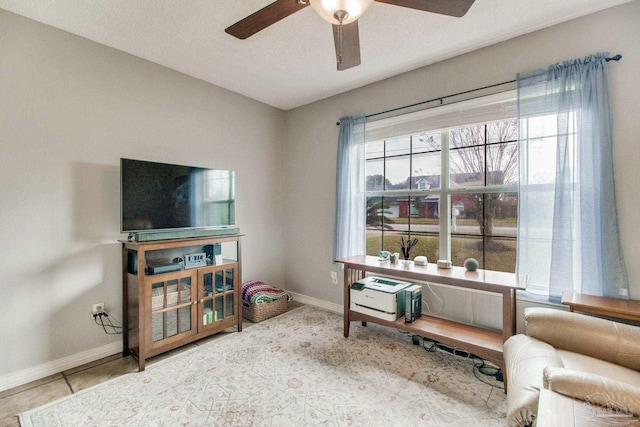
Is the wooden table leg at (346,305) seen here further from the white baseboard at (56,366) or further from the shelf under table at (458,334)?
the white baseboard at (56,366)

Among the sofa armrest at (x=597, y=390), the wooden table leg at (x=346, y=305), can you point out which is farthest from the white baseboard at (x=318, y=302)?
the sofa armrest at (x=597, y=390)

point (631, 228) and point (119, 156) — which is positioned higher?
point (119, 156)

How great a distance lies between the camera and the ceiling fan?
48.9 inches

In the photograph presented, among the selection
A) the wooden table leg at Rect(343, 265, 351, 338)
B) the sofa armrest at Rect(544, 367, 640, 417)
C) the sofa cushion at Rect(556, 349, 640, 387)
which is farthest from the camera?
the wooden table leg at Rect(343, 265, 351, 338)

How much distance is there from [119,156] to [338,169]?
2.12 meters

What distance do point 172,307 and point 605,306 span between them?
3.00 meters

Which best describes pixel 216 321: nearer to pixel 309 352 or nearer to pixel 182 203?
pixel 309 352

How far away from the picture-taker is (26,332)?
205 cm

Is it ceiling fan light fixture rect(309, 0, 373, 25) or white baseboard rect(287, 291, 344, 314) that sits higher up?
ceiling fan light fixture rect(309, 0, 373, 25)

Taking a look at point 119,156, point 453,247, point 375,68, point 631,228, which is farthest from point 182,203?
point 631,228

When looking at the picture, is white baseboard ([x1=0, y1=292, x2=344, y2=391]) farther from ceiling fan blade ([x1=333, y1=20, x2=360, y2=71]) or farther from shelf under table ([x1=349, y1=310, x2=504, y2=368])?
ceiling fan blade ([x1=333, y1=20, x2=360, y2=71])

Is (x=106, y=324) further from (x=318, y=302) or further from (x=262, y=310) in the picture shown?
(x=318, y=302)

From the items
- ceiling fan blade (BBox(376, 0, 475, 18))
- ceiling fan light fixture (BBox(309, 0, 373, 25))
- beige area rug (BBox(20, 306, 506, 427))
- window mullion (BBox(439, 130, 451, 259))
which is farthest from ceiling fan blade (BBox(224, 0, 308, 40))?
beige area rug (BBox(20, 306, 506, 427))

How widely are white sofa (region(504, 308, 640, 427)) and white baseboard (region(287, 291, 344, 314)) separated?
6.26 feet
